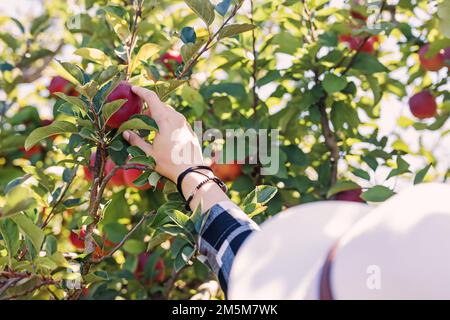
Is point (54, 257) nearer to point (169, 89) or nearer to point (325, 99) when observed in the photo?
point (169, 89)

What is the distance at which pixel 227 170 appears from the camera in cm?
197

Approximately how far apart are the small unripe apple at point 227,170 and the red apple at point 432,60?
72 cm

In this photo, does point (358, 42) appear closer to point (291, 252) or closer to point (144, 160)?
point (144, 160)

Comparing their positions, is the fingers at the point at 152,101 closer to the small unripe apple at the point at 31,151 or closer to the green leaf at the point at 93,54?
the green leaf at the point at 93,54

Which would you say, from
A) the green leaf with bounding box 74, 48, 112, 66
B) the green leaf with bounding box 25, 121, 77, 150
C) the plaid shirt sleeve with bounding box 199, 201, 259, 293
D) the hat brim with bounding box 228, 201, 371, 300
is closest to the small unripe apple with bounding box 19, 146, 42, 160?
the green leaf with bounding box 74, 48, 112, 66

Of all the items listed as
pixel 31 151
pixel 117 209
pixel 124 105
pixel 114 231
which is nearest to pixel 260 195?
pixel 124 105

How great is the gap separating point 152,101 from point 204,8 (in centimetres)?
28

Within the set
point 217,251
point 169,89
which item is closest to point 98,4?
point 169,89

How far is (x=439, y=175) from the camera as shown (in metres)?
3.07

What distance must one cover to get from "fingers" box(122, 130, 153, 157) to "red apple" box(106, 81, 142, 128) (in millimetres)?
30

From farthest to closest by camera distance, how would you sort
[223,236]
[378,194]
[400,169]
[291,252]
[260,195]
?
[400,169], [378,194], [260,195], [223,236], [291,252]

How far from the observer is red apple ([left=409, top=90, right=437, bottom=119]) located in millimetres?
2253

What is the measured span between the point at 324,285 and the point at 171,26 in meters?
1.81

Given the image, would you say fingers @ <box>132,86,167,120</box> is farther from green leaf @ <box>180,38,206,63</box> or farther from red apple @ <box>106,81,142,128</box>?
green leaf @ <box>180,38,206,63</box>
